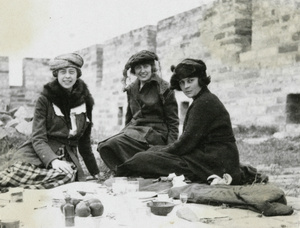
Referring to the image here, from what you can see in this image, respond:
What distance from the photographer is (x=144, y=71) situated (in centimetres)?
521

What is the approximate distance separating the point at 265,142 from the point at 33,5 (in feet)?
15.3

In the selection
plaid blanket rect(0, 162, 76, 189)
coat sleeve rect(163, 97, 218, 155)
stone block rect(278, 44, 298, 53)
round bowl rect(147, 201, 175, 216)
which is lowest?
round bowl rect(147, 201, 175, 216)

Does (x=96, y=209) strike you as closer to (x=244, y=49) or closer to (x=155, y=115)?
(x=155, y=115)

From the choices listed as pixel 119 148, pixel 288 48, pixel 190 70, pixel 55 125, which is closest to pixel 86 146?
pixel 119 148

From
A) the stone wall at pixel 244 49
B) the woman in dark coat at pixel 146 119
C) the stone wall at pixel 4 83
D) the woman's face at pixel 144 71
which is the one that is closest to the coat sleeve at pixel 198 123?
the woman in dark coat at pixel 146 119

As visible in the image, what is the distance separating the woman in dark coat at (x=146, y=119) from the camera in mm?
5180

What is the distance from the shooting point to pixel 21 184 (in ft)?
14.6

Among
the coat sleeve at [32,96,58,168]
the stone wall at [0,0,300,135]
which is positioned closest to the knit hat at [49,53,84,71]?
the coat sleeve at [32,96,58,168]

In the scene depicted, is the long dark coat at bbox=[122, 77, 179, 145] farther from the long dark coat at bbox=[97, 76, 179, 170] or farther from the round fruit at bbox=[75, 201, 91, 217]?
the round fruit at bbox=[75, 201, 91, 217]

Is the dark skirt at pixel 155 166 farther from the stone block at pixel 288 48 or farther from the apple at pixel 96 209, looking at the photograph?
the stone block at pixel 288 48

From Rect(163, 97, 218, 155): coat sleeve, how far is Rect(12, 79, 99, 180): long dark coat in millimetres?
1144

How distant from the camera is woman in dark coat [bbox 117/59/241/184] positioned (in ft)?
14.2

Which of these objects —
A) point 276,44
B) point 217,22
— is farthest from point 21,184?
point 217,22

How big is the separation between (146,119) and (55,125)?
1062mm
